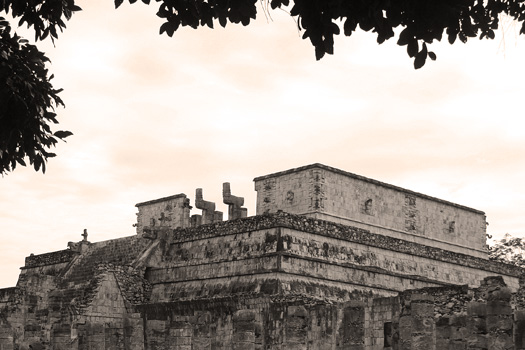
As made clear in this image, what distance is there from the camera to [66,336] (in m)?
18.6

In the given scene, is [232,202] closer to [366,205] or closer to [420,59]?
[366,205]

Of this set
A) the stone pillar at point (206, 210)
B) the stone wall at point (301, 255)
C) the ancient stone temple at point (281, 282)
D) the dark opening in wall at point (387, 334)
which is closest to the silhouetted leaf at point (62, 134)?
the ancient stone temple at point (281, 282)

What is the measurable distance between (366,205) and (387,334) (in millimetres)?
13638

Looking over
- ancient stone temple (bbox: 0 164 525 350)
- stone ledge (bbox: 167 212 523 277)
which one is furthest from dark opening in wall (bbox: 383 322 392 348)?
stone ledge (bbox: 167 212 523 277)

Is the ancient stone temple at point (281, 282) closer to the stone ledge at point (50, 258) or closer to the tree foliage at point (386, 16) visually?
the stone ledge at point (50, 258)

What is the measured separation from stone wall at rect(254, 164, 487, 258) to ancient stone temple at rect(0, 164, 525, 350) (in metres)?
0.05

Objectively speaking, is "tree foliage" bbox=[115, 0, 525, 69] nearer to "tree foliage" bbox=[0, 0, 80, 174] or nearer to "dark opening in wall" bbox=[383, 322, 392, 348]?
"tree foliage" bbox=[0, 0, 80, 174]

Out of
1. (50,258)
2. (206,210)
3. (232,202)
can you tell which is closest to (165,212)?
(206,210)

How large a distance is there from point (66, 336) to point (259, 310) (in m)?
6.23

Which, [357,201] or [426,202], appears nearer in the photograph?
[357,201]

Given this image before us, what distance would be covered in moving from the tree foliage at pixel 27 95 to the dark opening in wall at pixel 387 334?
11.2m

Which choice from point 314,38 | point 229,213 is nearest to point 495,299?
point 314,38

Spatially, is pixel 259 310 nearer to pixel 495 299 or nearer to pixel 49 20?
pixel 495 299

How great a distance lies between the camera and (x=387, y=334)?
2052cm
